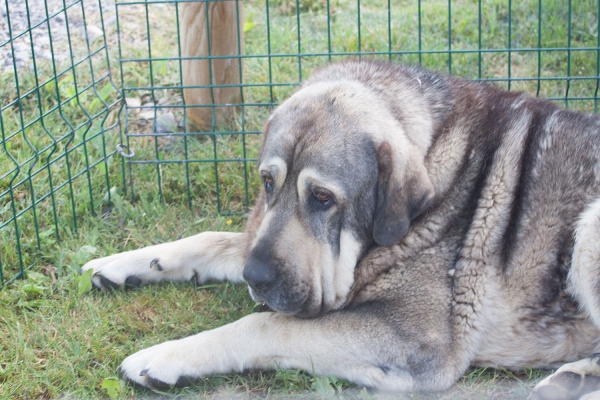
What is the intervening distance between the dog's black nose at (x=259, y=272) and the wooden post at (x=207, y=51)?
6.65 ft

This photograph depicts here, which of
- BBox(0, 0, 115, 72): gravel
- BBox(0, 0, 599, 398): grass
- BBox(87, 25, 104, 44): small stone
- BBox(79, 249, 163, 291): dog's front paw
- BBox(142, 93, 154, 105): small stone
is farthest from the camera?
BBox(87, 25, 104, 44): small stone

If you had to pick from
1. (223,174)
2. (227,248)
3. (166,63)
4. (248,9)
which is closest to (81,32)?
(166,63)

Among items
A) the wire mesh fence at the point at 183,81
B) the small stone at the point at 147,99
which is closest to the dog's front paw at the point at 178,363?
the wire mesh fence at the point at 183,81

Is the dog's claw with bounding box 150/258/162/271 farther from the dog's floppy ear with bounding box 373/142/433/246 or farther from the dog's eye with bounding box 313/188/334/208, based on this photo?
the dog's floppy ear with bounding box 373/142/433/246

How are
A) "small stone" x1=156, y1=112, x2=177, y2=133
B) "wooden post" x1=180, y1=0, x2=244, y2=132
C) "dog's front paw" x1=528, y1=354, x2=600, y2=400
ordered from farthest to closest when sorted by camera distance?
"small stone" x1=156, y1=112, x2=177, y2=133
"wooden post" x1=180, y1=0, x2=244, y2=132
"dog's front paw" x1=528, y1=354, x2=600, y2=400

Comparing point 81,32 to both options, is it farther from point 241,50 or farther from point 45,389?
point 45,389

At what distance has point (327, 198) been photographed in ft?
11.5

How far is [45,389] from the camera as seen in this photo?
363cm

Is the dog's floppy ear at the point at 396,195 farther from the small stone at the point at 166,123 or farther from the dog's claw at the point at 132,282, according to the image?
the small stone at the point at 166,123

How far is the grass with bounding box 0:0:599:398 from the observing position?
3791 millimetres

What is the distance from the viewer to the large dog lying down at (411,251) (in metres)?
3.51

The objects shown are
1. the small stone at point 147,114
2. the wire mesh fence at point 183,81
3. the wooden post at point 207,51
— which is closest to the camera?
the wire mesh fence at point 183,81

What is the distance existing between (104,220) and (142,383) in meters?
1.66

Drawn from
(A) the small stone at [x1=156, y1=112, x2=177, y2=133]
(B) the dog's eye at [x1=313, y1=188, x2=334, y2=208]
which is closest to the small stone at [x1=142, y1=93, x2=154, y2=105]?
(A) the small stone at [x1=156, y1=112, x2=177, y2=133]
